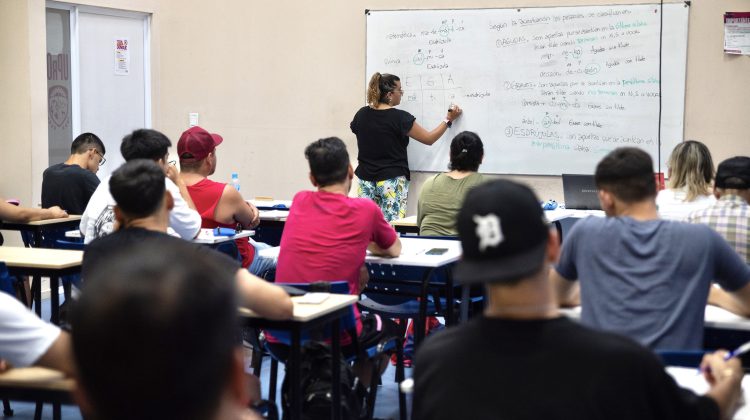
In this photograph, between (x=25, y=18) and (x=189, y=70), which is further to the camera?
(x=189, y=70)

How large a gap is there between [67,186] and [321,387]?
130 inches

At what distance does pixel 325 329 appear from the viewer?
373 centimetres

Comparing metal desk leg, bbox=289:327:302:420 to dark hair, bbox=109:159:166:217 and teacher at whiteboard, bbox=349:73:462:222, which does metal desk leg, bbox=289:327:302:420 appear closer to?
dark hair, bbox=109:159:166:217

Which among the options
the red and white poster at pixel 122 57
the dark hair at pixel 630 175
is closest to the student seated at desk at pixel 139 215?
the dark hair at pixel 630 175

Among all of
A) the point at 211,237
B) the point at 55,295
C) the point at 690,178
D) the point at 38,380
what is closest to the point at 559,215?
the point at 690,178

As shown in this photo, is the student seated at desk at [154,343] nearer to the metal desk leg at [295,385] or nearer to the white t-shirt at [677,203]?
the metal desk leg at [295,385]

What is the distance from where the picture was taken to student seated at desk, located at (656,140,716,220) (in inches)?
167

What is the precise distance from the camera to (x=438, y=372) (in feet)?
5.19

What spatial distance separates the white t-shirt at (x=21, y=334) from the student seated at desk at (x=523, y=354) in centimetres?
95

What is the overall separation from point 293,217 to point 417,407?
240cm

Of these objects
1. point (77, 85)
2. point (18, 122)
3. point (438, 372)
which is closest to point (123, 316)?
point (438, 372)

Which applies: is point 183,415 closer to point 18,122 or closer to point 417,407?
point 417,407

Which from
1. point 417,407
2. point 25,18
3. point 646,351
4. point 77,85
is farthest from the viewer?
point 77,85

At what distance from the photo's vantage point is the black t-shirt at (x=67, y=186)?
605 cm
